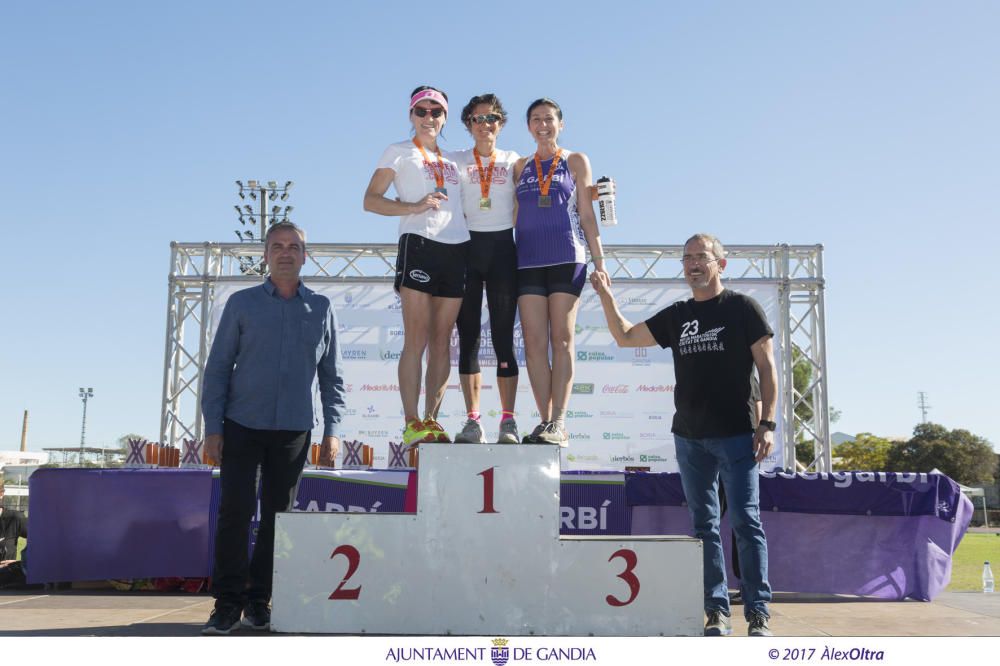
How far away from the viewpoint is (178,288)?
9812 millimetres

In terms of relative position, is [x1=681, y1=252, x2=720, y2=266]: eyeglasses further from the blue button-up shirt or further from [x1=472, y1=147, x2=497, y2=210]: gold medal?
the blue button-up shirt

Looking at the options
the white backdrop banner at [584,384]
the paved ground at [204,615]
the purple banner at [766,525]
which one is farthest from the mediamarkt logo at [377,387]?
the paved ground at [204,615]

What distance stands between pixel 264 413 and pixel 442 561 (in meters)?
0.94

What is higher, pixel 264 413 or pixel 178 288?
pixel 178 288

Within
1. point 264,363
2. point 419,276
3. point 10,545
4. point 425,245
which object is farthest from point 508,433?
point 10,545

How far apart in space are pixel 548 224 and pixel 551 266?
0.19 metres

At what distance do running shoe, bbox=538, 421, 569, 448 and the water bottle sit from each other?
3.17 feet

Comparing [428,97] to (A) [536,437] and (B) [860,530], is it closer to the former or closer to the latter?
(A) [536,437]

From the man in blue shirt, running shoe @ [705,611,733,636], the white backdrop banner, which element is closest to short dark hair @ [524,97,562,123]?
the man in blue shirt

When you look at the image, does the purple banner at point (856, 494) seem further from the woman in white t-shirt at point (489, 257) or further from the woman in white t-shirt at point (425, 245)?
the woman in white t-shirt at point (425, 245)

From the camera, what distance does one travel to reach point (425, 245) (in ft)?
11.5
